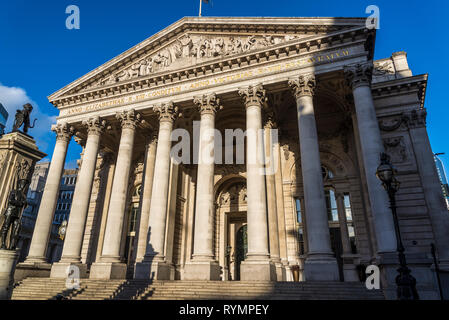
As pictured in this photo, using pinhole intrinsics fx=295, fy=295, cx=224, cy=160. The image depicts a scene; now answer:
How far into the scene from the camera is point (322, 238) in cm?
1505

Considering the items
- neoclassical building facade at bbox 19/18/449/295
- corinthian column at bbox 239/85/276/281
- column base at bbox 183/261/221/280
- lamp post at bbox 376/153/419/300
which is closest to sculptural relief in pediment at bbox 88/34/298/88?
neoclassical building facade at bbox 19/18/449/295

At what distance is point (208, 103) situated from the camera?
20.2 m

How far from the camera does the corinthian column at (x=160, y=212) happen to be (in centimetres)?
1755

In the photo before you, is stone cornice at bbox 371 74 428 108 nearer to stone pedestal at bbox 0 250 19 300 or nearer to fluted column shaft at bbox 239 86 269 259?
fluted column shaft at bbox 239 86 269 259

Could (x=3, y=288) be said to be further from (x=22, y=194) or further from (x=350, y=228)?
(x=350, y=228)

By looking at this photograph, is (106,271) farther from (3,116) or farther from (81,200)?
(3,116)

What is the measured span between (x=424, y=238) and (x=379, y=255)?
295 inches

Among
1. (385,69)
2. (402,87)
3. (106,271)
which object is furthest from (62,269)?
(385,69)

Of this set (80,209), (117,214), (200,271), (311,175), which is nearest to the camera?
(311,175)

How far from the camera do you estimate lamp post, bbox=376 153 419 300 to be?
321 inches

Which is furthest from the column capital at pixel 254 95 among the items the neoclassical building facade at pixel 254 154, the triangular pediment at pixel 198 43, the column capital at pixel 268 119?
the triangular pediment at pixel 198 43

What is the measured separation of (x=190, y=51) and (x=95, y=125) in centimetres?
948

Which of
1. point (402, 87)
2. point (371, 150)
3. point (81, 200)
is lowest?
point (81, 200)

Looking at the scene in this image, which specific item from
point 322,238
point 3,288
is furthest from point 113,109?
point 322,238
